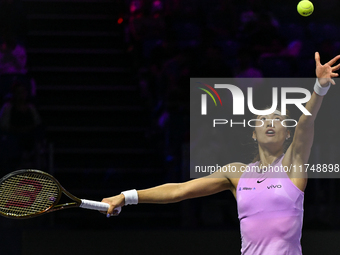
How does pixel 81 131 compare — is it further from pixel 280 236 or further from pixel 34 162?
pixel 280 236

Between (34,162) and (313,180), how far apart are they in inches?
99.6

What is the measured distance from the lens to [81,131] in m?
6.12

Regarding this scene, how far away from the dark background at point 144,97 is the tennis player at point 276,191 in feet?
4.25

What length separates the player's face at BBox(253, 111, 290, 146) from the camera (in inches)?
111

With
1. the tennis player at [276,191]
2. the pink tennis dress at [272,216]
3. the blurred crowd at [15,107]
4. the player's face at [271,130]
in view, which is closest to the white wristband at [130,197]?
the tennis player at [276,191]

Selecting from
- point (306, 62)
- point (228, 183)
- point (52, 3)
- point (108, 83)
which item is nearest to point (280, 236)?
point (228, 183)

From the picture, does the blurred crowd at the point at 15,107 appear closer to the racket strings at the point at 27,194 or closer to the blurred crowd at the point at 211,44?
the blurred crowd at the point at 211,44

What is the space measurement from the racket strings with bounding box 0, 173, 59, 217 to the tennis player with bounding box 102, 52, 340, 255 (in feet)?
1.22

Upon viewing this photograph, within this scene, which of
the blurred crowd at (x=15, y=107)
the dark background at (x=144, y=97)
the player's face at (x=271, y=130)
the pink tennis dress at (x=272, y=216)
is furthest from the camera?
the blurred crowd at (x=15, y=107)

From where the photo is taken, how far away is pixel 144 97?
640cm

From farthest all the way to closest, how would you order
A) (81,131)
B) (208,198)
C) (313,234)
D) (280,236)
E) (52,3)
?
(52,3), (81,131), (208,198), (313,234), (280,236)

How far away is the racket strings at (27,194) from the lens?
2988 mm

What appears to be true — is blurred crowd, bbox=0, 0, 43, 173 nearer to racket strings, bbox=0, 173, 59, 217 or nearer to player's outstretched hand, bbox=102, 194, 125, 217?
racket strings, bbox=0, 173, 59, 217

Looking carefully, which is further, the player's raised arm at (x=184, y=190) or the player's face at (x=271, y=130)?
the player's raised arm at (x=184, y=190)
